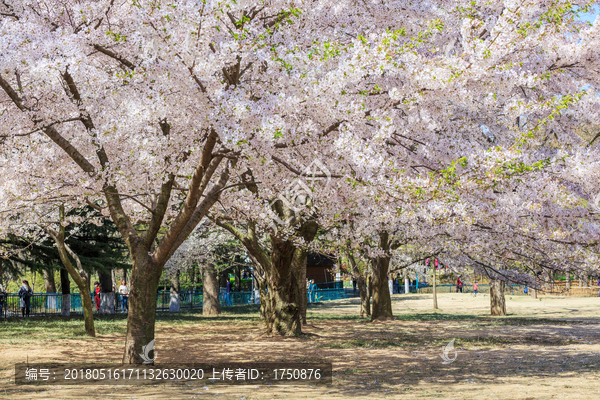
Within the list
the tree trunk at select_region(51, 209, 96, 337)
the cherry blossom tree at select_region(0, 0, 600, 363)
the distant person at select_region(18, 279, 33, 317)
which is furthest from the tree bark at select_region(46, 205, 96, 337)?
the distant person at select_region(18, 279, 33, 317)

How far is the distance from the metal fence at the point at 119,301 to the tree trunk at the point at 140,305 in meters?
11.6

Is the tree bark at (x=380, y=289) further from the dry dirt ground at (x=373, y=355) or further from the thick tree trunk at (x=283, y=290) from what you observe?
the thick tree trunk at (x=283, y=290)

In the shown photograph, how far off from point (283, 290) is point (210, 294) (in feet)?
→ 50.4

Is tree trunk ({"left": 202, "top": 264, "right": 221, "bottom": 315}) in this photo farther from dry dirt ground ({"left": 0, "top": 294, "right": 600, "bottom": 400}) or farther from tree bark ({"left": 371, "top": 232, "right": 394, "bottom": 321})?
tree bark ({"left": 371, "top": 232, "right": 394, "bottom": 321})

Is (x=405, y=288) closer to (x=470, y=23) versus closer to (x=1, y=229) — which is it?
(x=1, y=229)

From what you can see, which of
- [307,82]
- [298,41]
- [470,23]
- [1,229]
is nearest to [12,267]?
[1,229]

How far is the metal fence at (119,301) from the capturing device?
29.1m

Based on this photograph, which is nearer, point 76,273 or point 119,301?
point 76,273

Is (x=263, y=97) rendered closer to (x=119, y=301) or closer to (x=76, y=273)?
(x=76, y=273)

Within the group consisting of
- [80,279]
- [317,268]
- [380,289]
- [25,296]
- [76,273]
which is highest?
[76,273]

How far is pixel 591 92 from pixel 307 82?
691 cm

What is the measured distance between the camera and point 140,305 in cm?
1052

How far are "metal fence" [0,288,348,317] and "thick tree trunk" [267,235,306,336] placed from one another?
662 cm

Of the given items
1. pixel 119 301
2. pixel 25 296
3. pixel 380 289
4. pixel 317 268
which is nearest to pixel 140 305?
pixel 380 289
